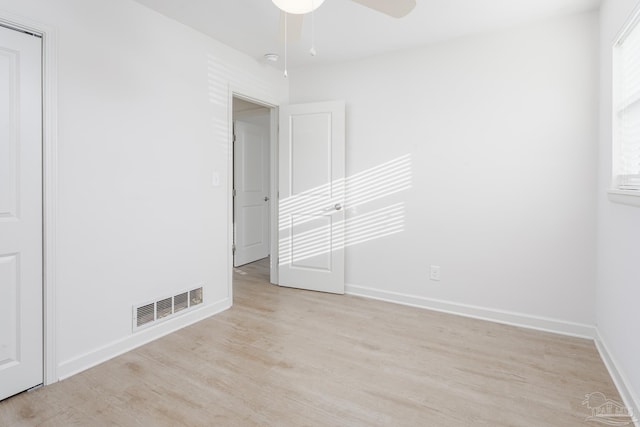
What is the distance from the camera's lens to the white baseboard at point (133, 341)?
2.10m

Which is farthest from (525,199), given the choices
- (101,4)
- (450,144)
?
(101,4)

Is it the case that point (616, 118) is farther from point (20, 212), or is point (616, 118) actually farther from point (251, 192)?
point (251, 192)

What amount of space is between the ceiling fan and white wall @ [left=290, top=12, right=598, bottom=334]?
56.0 inches

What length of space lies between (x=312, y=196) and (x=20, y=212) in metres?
2.43

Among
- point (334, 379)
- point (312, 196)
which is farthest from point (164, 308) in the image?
point (312, 196)

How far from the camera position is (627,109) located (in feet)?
6.75

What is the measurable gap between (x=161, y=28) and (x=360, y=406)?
2869mm

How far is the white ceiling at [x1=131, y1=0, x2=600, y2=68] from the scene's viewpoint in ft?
8.04

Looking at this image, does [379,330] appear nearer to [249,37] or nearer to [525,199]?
[525,199]

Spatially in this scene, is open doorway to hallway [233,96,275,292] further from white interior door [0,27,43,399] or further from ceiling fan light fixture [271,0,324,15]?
ceiling fan light fixture [271,0,324,15]

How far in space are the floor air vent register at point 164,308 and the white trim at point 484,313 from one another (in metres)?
1.57

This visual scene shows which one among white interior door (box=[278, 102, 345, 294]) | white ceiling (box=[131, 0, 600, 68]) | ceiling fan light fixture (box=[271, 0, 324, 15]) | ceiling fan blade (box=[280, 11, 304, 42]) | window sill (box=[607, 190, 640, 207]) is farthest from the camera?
white interior door (box=[278, 102, 345, 294])

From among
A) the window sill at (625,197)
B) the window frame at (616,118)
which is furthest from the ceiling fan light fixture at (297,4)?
the window frame at (616,118)

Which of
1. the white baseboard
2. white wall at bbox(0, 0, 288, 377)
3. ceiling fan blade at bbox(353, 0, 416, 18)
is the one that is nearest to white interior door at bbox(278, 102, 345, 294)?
white wall at bbox(0, 0, 288, 377)
